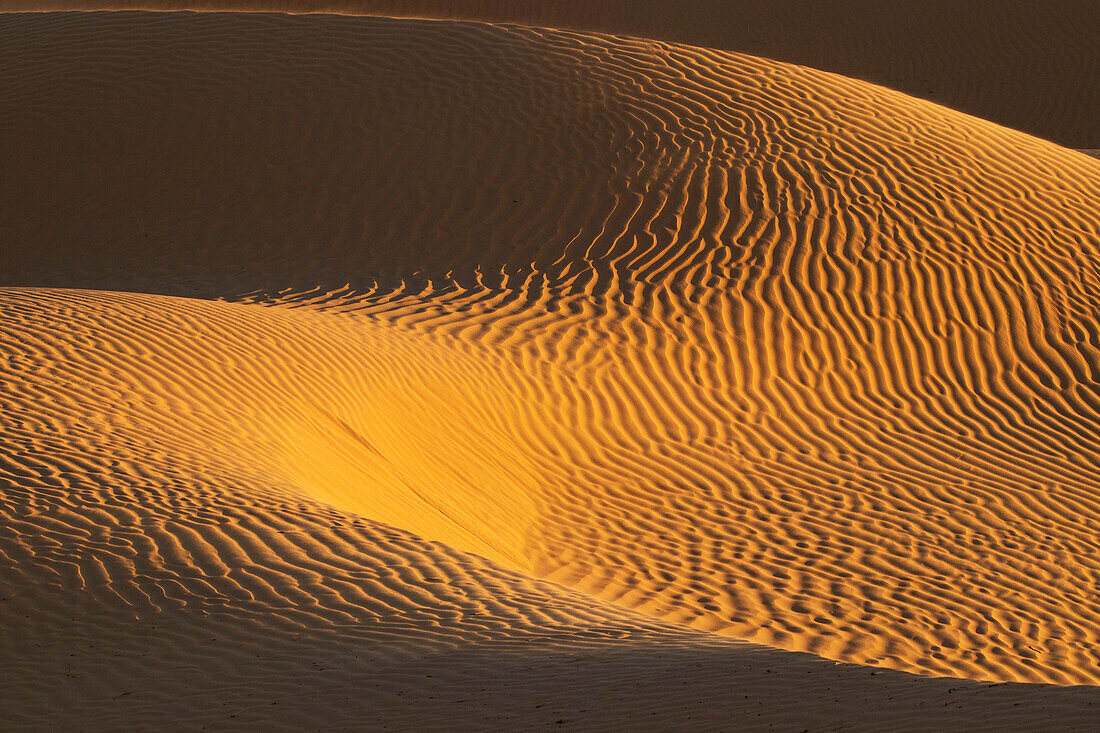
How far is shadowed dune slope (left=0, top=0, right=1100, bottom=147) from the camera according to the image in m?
26.4

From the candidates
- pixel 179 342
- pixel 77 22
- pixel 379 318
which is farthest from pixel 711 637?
pixel 77 22

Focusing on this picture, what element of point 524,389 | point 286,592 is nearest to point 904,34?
point 524,389

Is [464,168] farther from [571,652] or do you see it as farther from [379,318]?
[571,652]

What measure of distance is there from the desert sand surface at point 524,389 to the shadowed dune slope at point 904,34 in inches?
397

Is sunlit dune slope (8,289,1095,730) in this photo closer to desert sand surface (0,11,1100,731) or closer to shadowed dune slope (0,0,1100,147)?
desert sand surface (0,11,1100,731)

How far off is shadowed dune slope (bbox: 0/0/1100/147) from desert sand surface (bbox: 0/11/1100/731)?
397 inches

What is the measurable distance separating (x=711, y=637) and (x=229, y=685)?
2611 millimetres

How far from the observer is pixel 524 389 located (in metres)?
11.3

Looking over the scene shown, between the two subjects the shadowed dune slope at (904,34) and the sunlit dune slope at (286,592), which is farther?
the shadowed dune slope at (904,34)

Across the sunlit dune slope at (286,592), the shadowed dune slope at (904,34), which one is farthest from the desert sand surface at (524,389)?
the shadowed dune slope at (904,34)

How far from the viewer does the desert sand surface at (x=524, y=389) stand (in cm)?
561

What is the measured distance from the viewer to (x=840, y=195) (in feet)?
47.8

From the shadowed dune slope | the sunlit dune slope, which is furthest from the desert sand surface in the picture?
the shadowed dune slope

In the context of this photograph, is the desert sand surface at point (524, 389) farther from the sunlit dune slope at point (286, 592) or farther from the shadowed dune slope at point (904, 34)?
the shadowed dune slope at point (904, 34)
